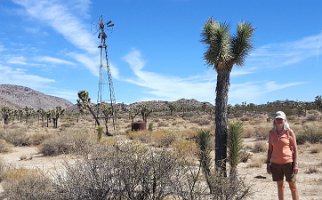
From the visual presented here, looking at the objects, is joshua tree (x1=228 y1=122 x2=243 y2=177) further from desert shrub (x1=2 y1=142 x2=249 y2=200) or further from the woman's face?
desert shrub (x1=2 y1=142 x2=249 y2=200)

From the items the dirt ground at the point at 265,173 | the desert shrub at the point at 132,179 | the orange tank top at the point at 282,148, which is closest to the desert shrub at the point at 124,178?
the desert shrub at the point at 132,179

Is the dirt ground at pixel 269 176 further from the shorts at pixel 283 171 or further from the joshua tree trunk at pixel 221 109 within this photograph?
the joshua tree trunk at pixel 221 109

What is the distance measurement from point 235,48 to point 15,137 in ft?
71.1

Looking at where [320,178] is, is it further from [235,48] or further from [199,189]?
[199,189]

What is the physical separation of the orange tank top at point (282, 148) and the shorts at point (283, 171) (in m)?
0.09

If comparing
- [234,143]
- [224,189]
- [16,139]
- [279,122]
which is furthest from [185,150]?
[16,139]

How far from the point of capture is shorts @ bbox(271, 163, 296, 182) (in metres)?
9.20

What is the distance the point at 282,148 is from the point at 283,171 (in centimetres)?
48

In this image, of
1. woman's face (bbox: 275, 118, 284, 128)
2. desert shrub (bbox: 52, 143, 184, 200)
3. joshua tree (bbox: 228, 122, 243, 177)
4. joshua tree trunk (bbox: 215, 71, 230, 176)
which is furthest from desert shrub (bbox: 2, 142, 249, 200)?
joshua tree trunk (bbox: 215, 71, 230, 176)

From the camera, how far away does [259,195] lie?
501 inches

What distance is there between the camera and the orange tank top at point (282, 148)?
30.1 feet

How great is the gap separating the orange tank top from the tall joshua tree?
151 inches

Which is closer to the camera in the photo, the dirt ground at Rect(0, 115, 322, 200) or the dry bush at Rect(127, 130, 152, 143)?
the dirt ground at Rect(0, 115, 322, 200)

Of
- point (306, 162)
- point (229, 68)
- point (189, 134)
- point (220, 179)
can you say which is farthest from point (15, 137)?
point (220, 179)
